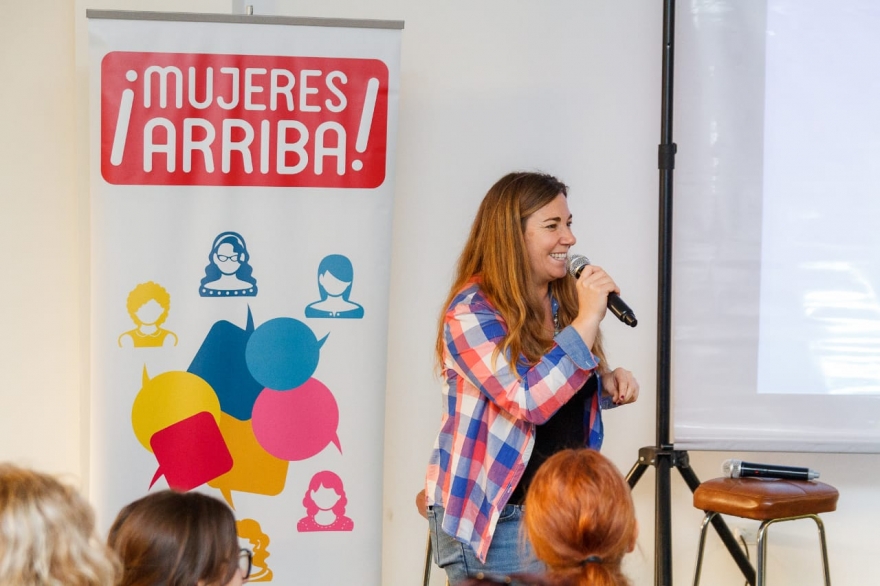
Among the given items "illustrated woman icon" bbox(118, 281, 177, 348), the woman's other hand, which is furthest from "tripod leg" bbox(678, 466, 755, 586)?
"illustrated woman icon" bbox(118, 281, 177, 348)

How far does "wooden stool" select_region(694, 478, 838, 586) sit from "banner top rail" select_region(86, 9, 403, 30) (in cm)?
154

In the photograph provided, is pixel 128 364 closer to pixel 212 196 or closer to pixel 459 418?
pixel 212 196

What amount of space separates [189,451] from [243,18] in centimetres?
120

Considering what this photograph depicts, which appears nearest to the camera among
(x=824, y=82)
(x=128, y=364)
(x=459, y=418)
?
(x=459, y=418)

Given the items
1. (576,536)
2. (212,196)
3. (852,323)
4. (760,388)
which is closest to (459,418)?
(576,536)

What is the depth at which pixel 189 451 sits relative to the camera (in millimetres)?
2613

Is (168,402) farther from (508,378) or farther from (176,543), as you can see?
(176,543)

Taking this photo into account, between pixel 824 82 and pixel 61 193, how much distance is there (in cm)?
245

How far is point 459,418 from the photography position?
2012mm

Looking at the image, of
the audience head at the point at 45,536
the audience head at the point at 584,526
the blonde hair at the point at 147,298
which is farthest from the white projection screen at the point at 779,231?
the audience head at the point at 45,536

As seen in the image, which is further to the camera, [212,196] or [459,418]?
[212,196]

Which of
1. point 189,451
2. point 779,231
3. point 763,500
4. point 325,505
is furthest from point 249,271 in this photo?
point 779,231

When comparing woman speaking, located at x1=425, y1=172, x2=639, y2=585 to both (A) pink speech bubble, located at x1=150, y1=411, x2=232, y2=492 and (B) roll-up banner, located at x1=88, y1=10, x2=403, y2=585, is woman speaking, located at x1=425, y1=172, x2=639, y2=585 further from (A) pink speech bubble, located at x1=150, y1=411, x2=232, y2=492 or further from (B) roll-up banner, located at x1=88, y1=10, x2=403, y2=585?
(A) pink speech bubble, located at x1=150, y1=411, x2=232, y2=492

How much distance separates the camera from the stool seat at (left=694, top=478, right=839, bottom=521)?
7.98ft
